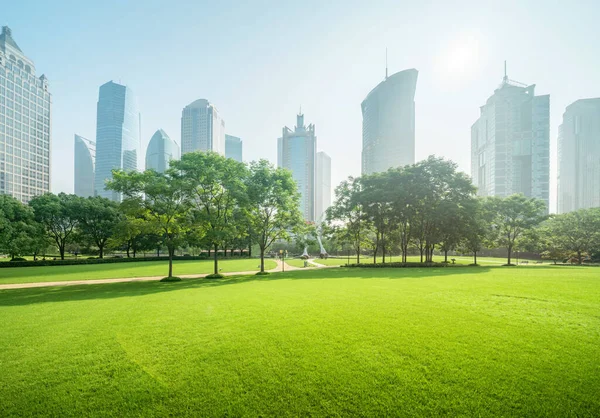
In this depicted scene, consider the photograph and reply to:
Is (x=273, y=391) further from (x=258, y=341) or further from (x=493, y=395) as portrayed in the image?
(x=493, y=395)

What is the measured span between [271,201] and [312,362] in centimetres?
2237

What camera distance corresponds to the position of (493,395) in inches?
163

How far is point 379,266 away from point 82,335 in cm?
3148

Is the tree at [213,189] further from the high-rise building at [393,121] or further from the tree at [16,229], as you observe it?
the high-rise building at [393,121]

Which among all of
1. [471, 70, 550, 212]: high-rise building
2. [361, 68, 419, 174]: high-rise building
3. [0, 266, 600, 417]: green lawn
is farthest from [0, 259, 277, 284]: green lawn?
[361, 68, 419, 174]: high-rise building

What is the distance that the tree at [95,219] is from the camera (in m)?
48.0

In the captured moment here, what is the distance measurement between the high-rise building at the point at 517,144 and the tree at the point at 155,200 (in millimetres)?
144941

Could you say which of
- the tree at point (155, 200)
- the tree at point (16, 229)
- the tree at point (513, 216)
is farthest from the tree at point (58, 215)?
the tree at point (513, 216)

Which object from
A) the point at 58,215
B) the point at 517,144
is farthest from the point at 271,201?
the point at 517,144

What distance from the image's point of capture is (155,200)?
21.5 m

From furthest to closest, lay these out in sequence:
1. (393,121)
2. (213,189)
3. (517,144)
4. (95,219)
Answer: (393,121) < (517,144) < (95,219) < (213,189)

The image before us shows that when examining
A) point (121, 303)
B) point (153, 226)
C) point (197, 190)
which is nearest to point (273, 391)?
point (121, 303)

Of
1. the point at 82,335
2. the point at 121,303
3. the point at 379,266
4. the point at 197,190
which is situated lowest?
the point at 379,266

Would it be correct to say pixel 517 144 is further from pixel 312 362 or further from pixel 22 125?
pixel 22 125
